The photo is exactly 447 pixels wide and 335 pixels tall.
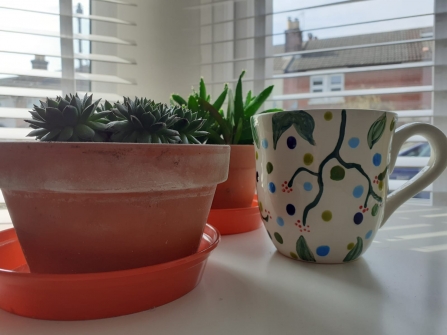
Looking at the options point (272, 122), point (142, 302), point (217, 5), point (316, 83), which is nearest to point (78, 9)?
point (217, 5)

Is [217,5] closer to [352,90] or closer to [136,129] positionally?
[352,90]

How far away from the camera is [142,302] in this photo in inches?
10.8

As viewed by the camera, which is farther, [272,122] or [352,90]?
[352,90]

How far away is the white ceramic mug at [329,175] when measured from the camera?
1.16 feet

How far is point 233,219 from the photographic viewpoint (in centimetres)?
52

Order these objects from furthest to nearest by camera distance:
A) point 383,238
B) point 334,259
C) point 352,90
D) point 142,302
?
point 352,90 → point 383,238 → point 334,259 → point 142,302

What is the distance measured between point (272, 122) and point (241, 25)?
30.4 inches

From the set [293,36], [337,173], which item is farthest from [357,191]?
[293,36]

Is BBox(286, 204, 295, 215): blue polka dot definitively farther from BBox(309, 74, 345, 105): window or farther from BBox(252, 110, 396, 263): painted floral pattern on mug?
BBox(309, 74, 345, 105): window

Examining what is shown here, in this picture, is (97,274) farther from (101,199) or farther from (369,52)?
(369,52)

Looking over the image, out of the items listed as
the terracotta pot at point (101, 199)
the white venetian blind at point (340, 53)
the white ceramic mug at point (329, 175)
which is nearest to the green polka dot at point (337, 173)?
the white ceramic mug at point (329, 175)

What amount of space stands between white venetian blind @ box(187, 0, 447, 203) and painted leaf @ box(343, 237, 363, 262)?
1.84 ft

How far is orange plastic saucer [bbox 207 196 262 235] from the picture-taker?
51cm

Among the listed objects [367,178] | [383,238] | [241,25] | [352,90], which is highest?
[241,25]
